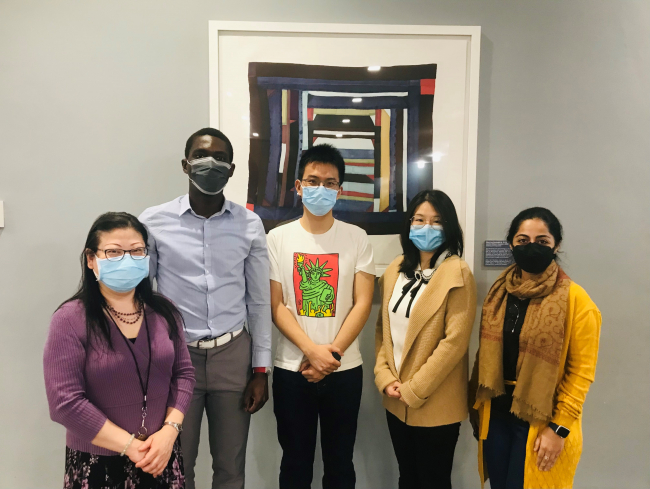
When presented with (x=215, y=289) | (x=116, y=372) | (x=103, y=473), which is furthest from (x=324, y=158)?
(x=103, y=473)

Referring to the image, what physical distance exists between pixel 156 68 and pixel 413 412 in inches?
77.3

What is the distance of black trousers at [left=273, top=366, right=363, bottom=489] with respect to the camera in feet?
4.99

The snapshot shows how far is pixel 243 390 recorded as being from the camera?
1445 millimetres

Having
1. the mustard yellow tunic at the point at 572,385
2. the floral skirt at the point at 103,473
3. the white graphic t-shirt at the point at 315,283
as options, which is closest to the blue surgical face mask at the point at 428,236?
the white graphic t-shirt at the point at 315,283

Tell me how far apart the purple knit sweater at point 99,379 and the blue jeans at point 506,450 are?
1180 mm

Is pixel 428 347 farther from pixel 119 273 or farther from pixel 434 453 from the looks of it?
pixel 119 273

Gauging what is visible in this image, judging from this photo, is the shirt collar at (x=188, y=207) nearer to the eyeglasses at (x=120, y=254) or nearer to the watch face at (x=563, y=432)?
the eyeglasses at (x=120, y=254)

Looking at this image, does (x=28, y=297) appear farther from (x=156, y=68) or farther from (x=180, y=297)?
(x=156, y=68)

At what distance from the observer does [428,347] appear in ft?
4.75

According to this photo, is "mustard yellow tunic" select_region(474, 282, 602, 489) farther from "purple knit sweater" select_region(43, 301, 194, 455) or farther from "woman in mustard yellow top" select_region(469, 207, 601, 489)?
"purple knit sweater" select_region(43, 301, 194, 455)

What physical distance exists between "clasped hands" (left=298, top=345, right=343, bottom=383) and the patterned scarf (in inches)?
22.6

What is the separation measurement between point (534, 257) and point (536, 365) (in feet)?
1.28

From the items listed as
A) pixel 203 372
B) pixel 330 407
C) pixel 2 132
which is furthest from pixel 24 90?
pixel 330 407

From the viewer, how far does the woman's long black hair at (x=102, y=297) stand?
110 cm
